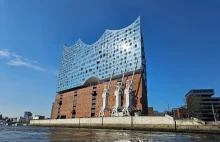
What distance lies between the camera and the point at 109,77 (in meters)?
89.2

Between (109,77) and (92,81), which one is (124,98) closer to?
(109,77)

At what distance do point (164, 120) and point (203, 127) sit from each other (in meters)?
10.9

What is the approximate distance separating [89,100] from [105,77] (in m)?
15.1

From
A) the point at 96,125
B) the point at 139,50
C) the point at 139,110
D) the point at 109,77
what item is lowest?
the point at 96,125

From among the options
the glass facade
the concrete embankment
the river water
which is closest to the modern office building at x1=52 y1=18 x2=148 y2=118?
the glass facade

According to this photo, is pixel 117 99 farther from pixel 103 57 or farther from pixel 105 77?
pixel 103 57

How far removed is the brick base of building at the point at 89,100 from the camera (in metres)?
75.2

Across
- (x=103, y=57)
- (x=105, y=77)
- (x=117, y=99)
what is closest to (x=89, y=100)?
(x=105, y=77)

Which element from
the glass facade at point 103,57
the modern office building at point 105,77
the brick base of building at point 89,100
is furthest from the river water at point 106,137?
the glass facade at point 103,57

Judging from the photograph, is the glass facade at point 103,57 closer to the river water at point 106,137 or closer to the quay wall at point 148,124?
the quay wall at point 148,124

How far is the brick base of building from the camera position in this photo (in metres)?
75.2

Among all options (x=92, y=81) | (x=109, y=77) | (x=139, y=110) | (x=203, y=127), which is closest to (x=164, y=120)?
(x=203, y=127)

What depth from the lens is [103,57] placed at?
9656 centimetres

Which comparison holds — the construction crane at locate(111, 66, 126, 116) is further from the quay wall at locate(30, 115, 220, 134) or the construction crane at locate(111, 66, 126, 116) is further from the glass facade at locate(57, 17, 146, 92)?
the glass facade at locate(57, 17, 146, 92)
